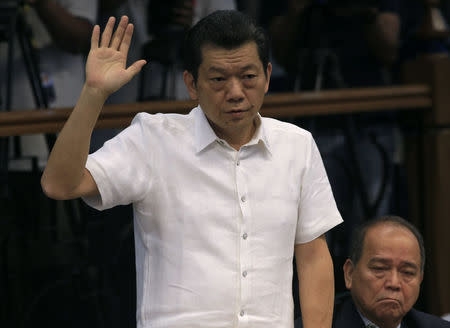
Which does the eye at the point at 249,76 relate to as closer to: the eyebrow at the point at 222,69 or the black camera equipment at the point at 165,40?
the eyebrow at the point at 222,69

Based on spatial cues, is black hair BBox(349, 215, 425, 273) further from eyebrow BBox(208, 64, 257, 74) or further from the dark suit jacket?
eyebrow BBox(208, 64, 257, 74)

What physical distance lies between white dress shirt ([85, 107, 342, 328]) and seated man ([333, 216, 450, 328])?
1.49 feet

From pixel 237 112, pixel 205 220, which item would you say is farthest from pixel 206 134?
pixel 205 220

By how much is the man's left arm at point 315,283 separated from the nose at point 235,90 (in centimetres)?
47

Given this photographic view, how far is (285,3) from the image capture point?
4480 mm

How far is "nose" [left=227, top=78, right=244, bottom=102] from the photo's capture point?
1.97m

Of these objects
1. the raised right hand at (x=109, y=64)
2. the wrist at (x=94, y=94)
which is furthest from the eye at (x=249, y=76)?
the wrist at (x=94, y=94)

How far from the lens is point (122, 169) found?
6.44 feet

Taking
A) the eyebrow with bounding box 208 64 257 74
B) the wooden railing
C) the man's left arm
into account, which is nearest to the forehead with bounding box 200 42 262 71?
the eyebrow with bounding box 208 64 257 74

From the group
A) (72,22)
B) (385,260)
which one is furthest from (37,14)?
(385,260)

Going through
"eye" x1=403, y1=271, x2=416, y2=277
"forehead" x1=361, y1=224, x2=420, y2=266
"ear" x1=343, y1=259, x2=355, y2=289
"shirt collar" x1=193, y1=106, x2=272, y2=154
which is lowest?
"ear" x1=343, y1=259, x2=355, y2=289

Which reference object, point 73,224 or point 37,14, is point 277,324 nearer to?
point 73,224

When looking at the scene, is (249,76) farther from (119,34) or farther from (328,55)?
(328,55)

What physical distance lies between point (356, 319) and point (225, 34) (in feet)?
3.37
